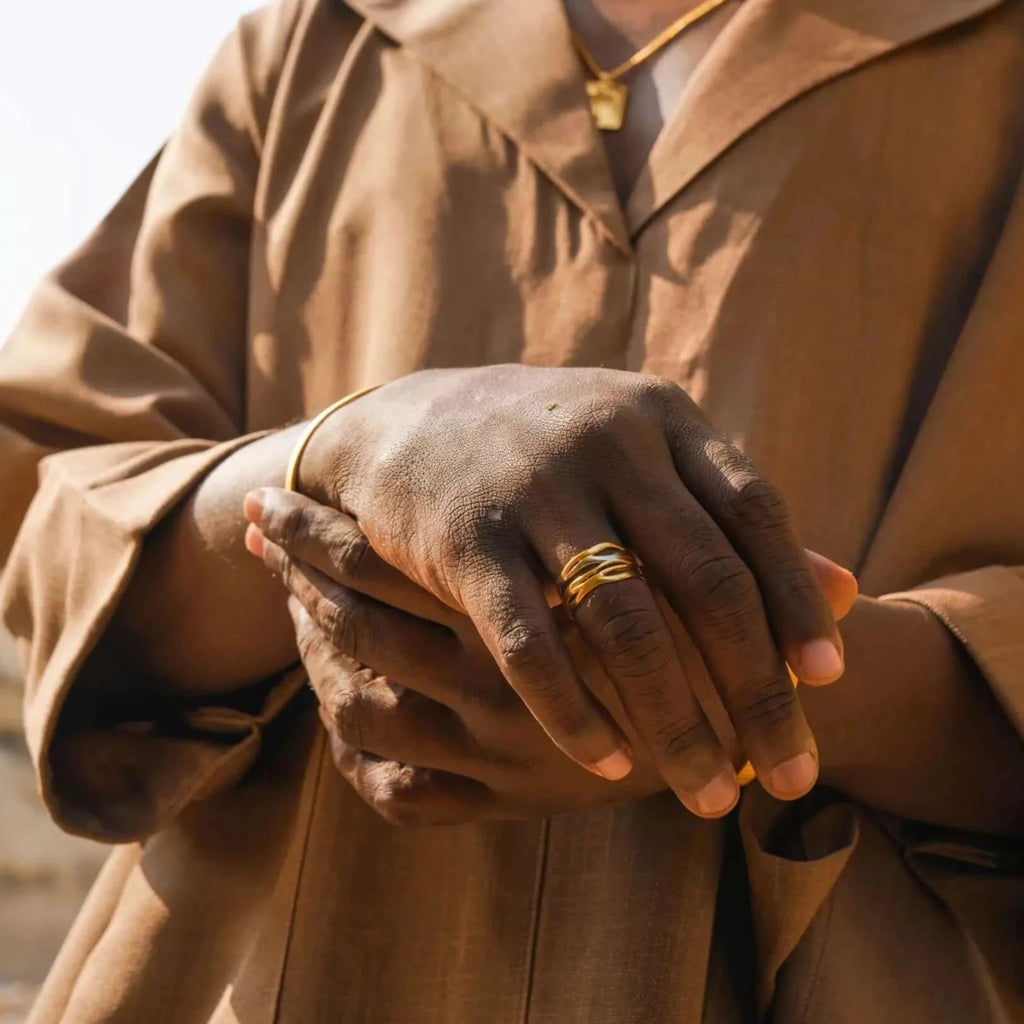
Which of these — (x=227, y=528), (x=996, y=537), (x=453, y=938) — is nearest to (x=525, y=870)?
(x=453, y=938)

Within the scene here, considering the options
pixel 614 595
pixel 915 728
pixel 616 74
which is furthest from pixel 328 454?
pixel 616 74

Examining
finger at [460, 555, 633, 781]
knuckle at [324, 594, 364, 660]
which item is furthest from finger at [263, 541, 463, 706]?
finger at [460, 555, 633, 781]

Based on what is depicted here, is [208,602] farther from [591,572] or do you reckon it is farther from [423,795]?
[591,572]

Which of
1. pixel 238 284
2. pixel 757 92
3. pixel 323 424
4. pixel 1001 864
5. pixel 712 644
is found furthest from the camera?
pixel 238 284

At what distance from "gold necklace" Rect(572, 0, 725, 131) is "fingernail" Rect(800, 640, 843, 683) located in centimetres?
59

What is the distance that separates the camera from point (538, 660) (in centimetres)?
74

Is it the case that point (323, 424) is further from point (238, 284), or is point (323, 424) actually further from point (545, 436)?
point (238, 284)

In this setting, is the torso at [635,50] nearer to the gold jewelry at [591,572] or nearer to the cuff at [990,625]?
the cuff at [990,625]

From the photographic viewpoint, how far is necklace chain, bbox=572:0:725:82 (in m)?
1.29

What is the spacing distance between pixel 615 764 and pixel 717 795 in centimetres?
5

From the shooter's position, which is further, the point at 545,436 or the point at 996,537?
the point at 996,537

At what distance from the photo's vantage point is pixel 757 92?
1.19 meters

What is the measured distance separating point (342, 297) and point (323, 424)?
0.32 metres

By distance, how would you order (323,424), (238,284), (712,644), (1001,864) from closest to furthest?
(712,644) → (323,424) → (1001,864) → (238,284)
